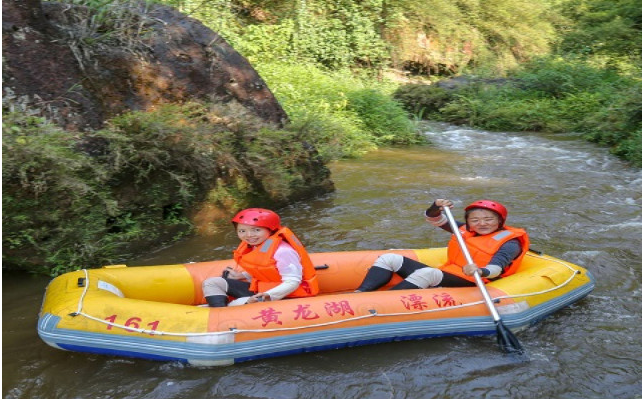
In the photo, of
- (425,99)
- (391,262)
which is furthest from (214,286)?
(425,99)

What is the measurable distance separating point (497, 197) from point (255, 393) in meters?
4.40

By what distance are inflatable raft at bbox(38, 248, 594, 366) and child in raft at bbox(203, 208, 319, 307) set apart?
215 mm

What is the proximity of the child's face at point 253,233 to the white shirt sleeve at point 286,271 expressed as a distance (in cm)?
14

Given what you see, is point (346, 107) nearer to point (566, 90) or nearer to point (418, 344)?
point (566, 90)

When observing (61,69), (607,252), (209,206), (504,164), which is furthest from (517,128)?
(61,69)

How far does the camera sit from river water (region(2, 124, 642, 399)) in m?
3.18

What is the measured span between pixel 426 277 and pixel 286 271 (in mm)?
979

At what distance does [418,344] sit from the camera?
12.0 ft

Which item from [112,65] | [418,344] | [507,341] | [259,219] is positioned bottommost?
[418,344]

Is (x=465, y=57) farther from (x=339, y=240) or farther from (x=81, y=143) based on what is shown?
(x=81, y=143)

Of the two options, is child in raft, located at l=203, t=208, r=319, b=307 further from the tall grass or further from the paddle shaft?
the tall grass

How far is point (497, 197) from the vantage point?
22.1ft

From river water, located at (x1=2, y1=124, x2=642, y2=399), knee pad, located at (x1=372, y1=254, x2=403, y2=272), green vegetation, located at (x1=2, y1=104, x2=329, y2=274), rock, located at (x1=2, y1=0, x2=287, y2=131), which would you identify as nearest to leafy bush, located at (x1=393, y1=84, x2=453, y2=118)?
river water, located at (x1=2, y1=124, x2=642, y2=399)

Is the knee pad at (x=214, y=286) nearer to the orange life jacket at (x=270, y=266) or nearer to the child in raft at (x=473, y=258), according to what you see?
the orange life jacket at (x=270, y=266)
